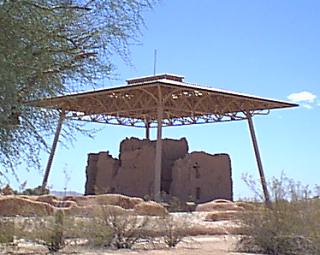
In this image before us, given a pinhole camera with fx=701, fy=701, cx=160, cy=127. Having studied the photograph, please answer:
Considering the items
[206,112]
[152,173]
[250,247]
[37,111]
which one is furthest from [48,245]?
[206,112]

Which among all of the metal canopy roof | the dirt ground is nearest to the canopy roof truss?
the metal canopy roof

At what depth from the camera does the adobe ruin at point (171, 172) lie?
44281 mm

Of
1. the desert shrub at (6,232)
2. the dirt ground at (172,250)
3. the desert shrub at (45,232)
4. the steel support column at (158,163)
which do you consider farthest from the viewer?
the steel support column at (158,163)

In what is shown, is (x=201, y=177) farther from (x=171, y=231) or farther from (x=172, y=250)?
(x=172, y=250)

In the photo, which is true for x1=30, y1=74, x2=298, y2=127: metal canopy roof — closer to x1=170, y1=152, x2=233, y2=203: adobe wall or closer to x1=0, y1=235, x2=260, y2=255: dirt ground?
x1=170, y1=152, x2=233, y2=203: adobe wall

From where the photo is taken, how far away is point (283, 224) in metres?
16.4

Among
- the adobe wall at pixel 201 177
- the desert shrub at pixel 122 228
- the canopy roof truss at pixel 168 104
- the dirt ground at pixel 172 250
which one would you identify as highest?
the canopy roof truss at pixel 168 104

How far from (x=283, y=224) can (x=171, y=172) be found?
29928mm

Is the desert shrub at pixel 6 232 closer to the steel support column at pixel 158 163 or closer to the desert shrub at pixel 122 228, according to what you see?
the desert shrub at pixel 122 228

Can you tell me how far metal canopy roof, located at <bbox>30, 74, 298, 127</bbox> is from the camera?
1625 inches

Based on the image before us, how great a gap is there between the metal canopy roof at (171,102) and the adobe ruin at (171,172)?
250 cm

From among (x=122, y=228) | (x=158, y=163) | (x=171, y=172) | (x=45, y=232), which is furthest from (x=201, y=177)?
(x=45, y=232)

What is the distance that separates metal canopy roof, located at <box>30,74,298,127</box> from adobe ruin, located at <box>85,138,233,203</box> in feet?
8.19

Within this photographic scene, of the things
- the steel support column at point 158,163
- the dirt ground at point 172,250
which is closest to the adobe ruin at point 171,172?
the steel support column at point 158,163
